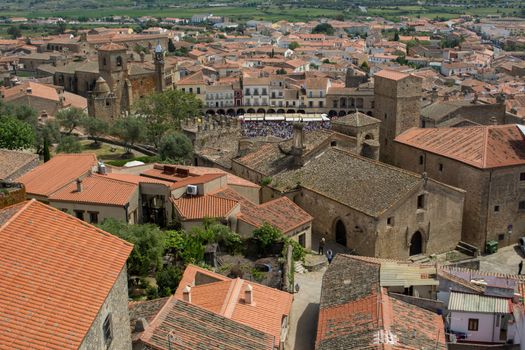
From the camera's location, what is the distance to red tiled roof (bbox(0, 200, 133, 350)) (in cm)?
1157

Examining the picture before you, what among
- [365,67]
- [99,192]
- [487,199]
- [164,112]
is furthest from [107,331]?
[365,67]

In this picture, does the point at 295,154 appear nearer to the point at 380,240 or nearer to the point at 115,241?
the point at 380,240

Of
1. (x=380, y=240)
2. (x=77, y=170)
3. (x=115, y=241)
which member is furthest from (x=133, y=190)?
(x=115, y=241)

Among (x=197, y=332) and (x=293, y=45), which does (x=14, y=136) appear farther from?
(x=293, y=45)

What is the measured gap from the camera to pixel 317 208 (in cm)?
3347

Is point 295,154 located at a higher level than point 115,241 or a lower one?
lower

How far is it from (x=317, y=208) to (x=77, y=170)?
12466mm

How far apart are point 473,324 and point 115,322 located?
43.8 feet

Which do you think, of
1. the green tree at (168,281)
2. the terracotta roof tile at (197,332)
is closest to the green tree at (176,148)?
the green tree at (168,281)

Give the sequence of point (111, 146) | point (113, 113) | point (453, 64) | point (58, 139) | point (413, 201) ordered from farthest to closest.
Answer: point (453, 64) < point (113, 113) < point (111, 146) < point (58, 139) < point (413, 201)

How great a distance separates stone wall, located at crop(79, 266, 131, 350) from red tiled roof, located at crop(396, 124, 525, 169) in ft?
77.0

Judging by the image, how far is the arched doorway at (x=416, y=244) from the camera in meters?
32.0

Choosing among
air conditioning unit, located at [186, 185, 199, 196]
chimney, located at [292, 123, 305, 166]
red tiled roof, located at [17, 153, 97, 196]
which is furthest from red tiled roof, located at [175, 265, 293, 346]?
chimney, located at [292, 123, 305, 166]

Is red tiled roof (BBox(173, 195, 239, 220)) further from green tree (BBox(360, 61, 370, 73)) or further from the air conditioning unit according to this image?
green tree (BBox(360, 61, 370, 73))
